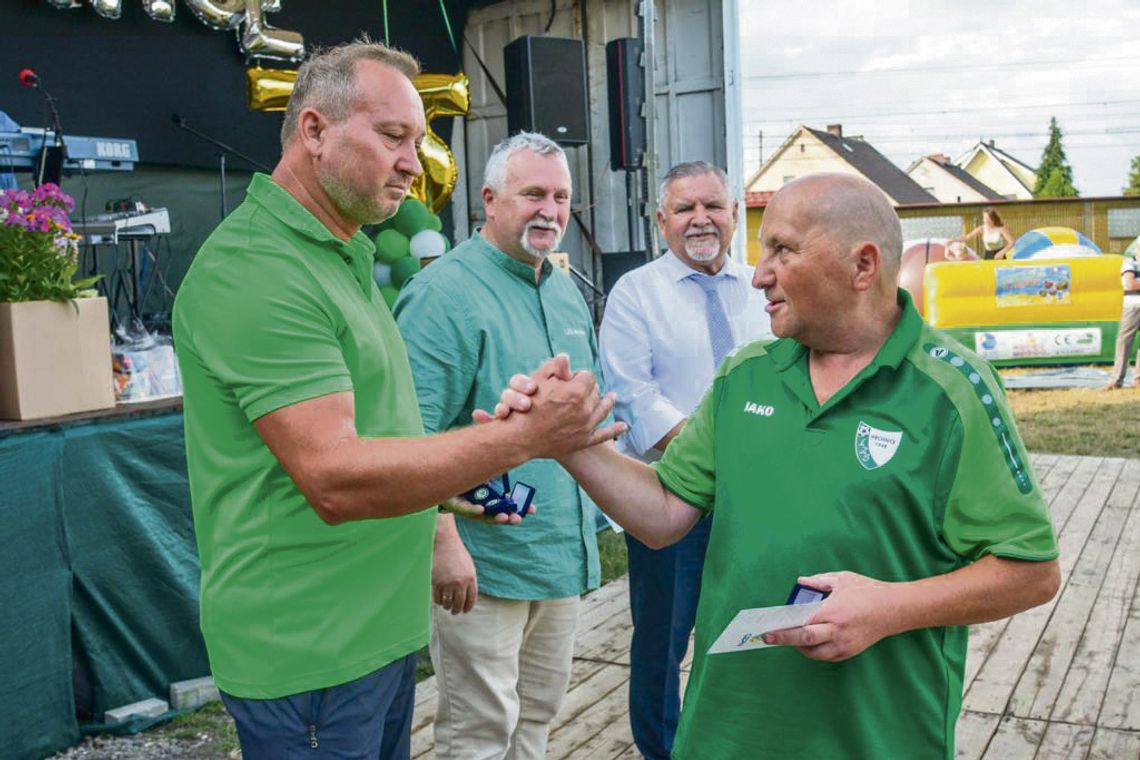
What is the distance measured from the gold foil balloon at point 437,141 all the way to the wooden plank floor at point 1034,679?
114 inches

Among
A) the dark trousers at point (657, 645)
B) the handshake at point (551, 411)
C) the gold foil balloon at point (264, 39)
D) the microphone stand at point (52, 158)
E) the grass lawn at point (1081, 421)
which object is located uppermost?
the gold foil balloon at point (264, 39)

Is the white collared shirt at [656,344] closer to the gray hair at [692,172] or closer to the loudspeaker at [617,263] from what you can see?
the gray hair at [692,172]

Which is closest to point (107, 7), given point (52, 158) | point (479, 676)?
point (52, 158)

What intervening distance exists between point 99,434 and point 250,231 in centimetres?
239

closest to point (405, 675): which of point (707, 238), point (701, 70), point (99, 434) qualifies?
point (707, 238)

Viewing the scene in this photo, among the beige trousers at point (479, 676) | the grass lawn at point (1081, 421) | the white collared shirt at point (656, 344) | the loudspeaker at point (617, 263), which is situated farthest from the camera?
the grass lawn at point (1081, 421)

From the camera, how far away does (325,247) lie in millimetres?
1821

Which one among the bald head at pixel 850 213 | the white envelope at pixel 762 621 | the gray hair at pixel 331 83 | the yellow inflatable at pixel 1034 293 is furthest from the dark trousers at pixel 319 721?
the yellow inflatable at pixel 1034 293

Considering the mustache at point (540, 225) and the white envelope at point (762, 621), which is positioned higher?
the mustache at point (540, 225)

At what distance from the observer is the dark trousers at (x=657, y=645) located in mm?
3316

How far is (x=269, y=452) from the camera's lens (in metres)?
1.68

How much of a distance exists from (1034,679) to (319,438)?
11.1 ft

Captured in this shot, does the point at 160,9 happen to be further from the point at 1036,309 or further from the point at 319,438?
the point at 1036,309

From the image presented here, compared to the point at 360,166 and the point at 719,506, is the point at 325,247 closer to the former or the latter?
the point at 360,166
